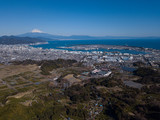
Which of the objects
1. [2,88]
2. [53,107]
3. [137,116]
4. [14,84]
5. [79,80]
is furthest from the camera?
[79,80]

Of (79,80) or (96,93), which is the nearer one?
(96,93)

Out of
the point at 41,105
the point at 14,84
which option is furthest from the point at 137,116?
the point at 14,84

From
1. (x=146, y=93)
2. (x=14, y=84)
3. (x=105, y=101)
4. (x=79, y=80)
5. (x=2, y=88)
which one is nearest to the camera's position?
(x=105, y=101)

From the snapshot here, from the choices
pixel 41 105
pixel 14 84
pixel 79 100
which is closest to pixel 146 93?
pixel 79 100

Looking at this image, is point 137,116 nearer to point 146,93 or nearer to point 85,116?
point 85,116

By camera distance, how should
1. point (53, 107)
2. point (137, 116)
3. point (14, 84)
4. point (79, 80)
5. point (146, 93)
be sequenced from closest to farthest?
point (137, 116), point (53, 107), point (146, 93), point (14, 84), point (79, 80)

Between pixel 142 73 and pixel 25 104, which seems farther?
pixel 142 73

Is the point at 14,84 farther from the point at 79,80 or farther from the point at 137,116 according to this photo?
the point at 137,116

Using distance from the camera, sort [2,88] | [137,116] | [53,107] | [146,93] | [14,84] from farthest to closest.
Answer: [14,84]
[2,88]
[146,93]
[53,107]
[137,116]
